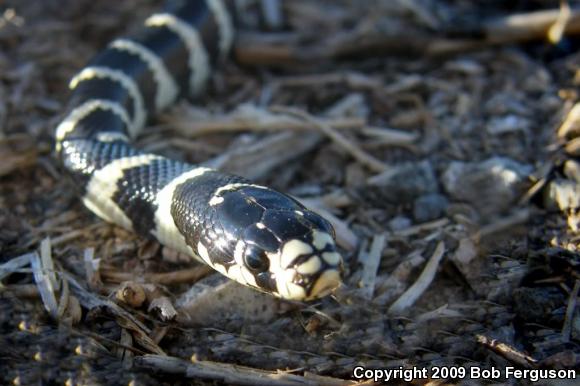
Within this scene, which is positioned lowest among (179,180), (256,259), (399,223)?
(399,223)

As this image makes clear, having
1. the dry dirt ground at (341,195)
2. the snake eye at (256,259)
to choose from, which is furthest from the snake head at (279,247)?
the dry dirt ground at (341,195)

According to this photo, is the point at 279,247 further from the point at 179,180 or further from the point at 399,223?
the point at 399,223

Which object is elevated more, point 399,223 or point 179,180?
point 179,180

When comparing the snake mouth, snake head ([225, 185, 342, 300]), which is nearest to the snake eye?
snake head ([225, 185, 342, 300])

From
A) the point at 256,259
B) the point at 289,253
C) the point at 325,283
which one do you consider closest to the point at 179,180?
the point at 256,259

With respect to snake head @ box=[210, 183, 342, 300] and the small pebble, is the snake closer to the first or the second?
snake head @ box=[210, 183, 342, 300]

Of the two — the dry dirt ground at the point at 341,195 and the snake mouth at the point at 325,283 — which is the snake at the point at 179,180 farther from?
the dry dirt ground at the point at 341,195
